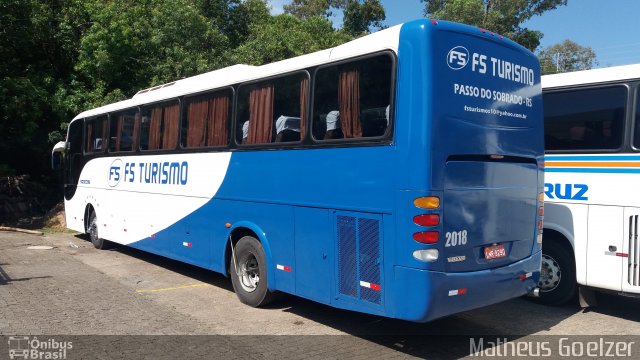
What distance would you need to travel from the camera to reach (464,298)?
5.19 m

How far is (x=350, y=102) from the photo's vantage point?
5.68 meters

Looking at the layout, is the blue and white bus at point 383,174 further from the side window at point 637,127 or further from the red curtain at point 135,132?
the red curtain at point 135,132

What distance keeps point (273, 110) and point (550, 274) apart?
450 centimetres

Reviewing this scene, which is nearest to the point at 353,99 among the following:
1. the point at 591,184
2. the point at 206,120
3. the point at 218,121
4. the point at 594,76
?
the point at 218,121

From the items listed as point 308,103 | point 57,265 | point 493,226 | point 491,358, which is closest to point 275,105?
point 308,103

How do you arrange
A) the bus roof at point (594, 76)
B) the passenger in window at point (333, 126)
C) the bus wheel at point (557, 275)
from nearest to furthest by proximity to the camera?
the passenger in window at point (333, 126), the bus roof at point (594, 76), the bus wheel at point (557, 275)

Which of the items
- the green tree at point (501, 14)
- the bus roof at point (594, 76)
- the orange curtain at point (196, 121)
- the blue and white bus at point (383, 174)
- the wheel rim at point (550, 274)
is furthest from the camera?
the green tree at point (501, 14)

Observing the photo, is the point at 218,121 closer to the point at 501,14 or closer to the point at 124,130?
the point at 124,130

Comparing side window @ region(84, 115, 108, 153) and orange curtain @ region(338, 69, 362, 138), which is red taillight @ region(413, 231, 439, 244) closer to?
orange curtain @ region(338, 69, 362, 138)

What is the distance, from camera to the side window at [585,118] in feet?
22.2

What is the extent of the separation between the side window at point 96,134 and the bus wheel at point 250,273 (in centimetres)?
575

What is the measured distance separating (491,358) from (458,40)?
3.27m

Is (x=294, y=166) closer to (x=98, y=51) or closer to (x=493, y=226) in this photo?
(x=493, y=226)

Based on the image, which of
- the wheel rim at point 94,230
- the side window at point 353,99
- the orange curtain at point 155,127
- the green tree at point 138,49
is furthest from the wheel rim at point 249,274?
the green tree at point 138,49
